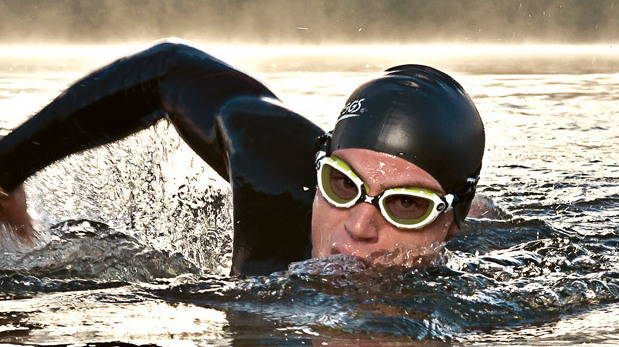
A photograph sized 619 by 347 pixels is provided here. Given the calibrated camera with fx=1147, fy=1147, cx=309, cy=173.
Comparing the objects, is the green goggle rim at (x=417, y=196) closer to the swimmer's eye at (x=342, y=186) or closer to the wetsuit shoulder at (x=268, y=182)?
the swimmer's eye at (x=342, y=186)

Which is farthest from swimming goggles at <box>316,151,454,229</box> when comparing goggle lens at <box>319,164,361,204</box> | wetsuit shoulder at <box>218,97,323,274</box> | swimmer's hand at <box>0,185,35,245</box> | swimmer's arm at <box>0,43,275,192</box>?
swimmer's hand at <box>0,185,35,245</box>

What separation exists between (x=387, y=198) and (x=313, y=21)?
97.8ft

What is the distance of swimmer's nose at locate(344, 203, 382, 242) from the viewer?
4.02 m

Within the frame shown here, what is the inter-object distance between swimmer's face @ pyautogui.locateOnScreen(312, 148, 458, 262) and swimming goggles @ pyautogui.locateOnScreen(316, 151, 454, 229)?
2cm

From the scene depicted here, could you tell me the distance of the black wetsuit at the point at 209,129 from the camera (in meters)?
4.58

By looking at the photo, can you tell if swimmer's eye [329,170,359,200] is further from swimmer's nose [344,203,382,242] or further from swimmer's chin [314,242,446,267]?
swimmer's chin [314,242,446,267]

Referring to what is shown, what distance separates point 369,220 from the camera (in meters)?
4.03

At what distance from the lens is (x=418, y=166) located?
13.6 ft

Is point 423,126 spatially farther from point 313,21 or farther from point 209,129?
point 313,21

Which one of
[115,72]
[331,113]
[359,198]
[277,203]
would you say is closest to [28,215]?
[115,72]

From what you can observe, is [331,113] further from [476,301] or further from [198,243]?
[476,301]

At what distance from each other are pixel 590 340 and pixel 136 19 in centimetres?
2732

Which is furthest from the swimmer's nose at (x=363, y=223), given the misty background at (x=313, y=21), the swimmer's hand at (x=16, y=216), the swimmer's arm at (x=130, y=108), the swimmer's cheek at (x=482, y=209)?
the misty background at (x=313, y=21)

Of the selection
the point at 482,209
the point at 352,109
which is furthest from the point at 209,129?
the point at 482,209
